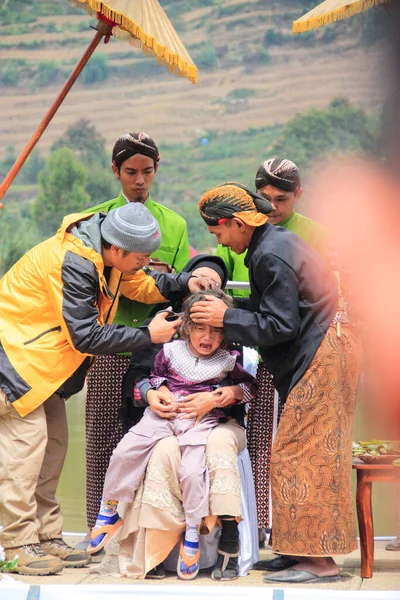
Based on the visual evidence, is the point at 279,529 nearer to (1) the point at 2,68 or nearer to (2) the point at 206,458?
(2) the point at 206,458

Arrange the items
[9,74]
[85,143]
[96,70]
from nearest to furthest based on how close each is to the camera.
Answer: [85,143], [96,70], [9,74]

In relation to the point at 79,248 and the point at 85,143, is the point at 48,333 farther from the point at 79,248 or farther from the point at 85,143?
the point at 85,143

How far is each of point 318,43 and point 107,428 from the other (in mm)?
25861

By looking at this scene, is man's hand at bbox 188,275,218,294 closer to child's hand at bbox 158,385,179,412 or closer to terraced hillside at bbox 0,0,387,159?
child's hand at bbox 158,385,179,412

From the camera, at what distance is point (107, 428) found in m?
3.54

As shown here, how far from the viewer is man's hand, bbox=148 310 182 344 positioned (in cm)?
300

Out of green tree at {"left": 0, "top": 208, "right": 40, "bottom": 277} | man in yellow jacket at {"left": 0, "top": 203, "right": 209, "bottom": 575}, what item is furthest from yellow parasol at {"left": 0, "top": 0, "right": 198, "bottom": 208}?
green tree at {"left": 0, "top": 208, "right": 40, "bottom": 277}

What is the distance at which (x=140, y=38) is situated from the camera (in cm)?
332

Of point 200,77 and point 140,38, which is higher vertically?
point 200,77

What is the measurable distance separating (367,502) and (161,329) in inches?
36.0

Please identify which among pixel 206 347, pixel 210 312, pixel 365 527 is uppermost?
pixel 210 312

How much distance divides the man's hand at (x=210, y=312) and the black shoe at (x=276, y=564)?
865 mm

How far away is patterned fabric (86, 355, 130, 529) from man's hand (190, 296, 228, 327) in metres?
0.63

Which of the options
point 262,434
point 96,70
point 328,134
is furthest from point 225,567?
point 96,70
